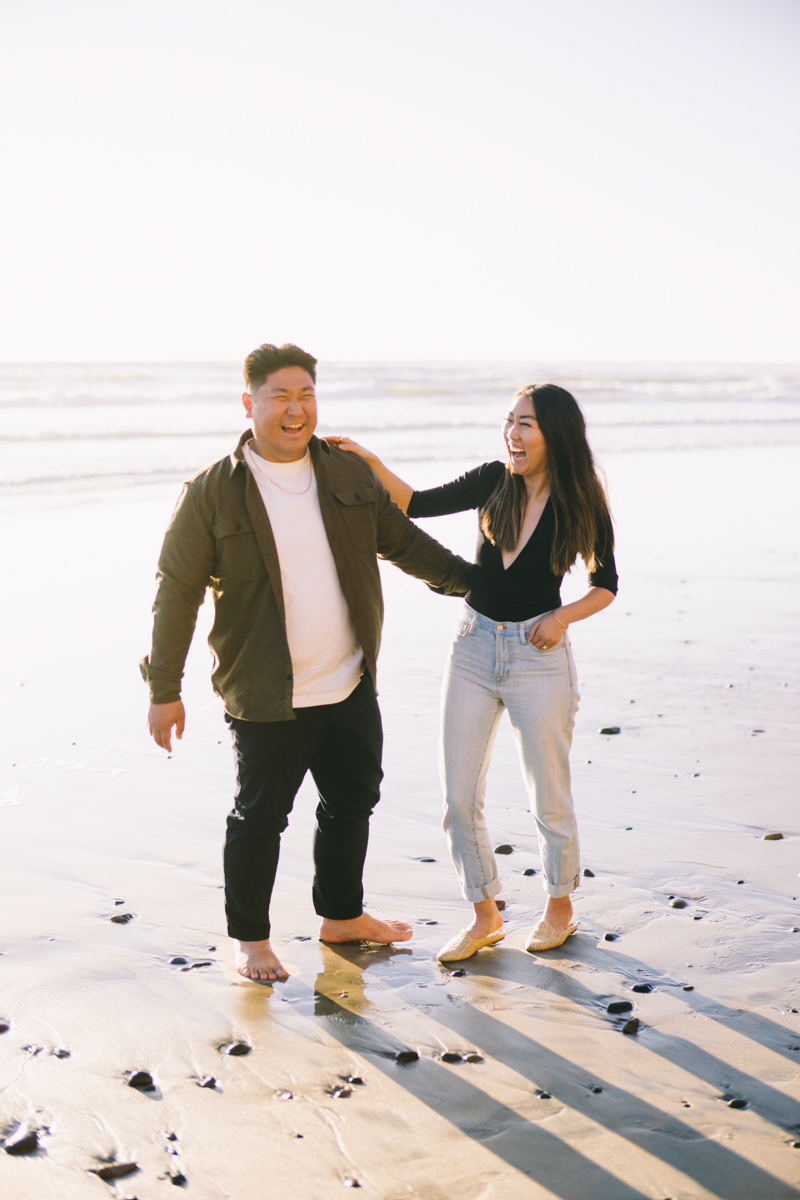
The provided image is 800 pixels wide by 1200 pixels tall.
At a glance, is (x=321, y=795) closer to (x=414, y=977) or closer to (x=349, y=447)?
(x=414, y=977)

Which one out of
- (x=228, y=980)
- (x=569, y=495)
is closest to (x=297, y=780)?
(x=228, y=980)

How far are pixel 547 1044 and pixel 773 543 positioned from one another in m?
7.75

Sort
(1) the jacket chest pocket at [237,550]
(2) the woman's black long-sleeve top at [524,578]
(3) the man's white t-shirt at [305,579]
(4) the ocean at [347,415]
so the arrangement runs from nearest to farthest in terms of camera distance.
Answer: (1) the jacket chest pocket at [237,550] → (3) the man's white t-shirt at [305,579] → (2) the woman's black long-sleeve top at [524,578] → (4) the ocean at [347,415]

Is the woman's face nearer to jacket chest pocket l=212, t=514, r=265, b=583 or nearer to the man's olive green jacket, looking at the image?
the man's olive green jacket

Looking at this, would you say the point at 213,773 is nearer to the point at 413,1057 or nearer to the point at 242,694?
the point at 242,694

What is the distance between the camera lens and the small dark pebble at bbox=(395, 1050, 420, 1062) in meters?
2.75

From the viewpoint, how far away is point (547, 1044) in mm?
2834

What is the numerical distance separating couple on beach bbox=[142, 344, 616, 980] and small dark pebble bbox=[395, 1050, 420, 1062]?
0.56 m

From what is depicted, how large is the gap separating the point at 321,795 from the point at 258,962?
0.59 m


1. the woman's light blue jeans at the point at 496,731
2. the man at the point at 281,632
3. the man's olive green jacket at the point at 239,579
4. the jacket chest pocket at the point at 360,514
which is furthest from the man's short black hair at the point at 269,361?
the woman's light blue jeans at the point at 496,731

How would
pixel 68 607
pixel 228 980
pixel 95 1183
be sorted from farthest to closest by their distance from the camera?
1. pixel 68 607
2. pixel 228 980
3. pixel 95 1183

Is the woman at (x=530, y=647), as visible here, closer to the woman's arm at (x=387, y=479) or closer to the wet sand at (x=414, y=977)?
the wet sand at (x=414, y=977)

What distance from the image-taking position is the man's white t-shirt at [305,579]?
3.22 m

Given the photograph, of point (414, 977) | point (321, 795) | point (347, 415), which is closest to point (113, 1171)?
point (414, 977)
